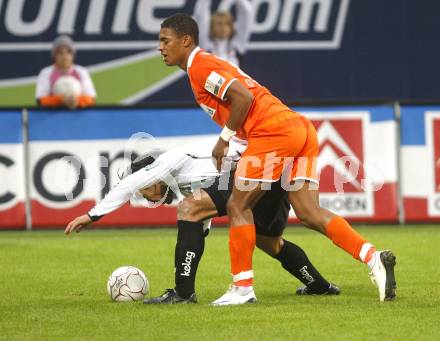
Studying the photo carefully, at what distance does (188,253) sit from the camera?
7.41 m

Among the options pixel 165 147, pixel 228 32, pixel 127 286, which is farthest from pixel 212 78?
pixel 228 32

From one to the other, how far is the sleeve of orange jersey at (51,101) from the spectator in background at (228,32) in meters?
2.69

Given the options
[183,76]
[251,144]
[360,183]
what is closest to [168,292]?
[251,144]

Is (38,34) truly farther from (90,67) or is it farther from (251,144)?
(251,144)

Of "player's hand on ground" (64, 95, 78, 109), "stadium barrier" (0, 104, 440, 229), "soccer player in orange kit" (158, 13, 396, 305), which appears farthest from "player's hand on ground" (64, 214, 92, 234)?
"player's hand on ground" (64, 95, 78, 109)

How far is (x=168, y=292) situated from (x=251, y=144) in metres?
1.16

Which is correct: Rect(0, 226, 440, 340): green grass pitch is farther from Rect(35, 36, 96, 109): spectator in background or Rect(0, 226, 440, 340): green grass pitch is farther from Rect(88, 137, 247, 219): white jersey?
Rect(35, 36, 96, 109): spectator in background

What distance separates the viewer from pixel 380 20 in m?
16.2

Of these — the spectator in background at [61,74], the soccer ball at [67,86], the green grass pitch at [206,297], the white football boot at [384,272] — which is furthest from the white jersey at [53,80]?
the white football boot at [384,272]

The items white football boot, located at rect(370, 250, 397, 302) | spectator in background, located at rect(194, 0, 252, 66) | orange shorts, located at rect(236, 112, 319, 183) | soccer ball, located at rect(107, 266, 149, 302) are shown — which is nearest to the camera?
white football boot, located at rect(370, 250, 397, 302)

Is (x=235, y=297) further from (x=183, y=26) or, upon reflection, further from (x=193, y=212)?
(x=183, y=26)

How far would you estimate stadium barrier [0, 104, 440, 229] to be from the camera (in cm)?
1284

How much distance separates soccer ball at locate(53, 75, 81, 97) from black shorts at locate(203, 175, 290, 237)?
5693 mm

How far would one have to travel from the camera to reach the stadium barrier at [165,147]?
1284 centimetres
